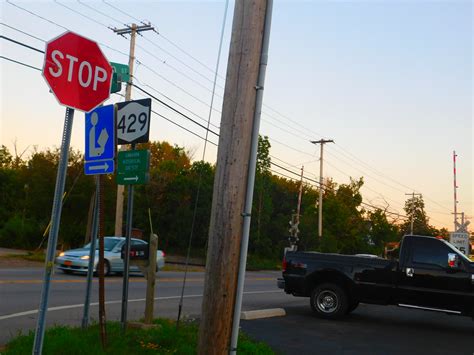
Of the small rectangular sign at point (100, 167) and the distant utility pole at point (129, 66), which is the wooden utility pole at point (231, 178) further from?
the distant utility pole at point (129, 66)

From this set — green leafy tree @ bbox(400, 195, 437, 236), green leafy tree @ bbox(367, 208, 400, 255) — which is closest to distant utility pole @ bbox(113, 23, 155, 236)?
green leafy tree @ bbox(367, 208, 400, 255)

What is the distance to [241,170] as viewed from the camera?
5.70 meters

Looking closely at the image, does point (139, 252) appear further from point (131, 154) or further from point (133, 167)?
point (131, 154)

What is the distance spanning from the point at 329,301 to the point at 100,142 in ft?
24.2

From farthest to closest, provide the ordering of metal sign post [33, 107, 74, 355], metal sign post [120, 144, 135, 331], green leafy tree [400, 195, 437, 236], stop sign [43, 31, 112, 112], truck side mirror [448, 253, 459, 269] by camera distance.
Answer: green leafy tree [400, 195, 437, 236], truck side mirror [448, 253, 459, 269], metal sign post [120, 144, 135, 331], stop sign [43, 31, 112, 112], metal sign post [33, 107, 74, 355]

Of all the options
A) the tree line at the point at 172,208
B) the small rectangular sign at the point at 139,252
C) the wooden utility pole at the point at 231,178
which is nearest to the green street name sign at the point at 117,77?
the wooden utility pole at the point at 231,178

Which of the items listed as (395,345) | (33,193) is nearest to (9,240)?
(33,193)

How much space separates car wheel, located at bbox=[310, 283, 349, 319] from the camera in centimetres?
1193

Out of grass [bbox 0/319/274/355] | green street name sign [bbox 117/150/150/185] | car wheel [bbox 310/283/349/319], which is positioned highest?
green street name sign [bbox 117/150/150/185]

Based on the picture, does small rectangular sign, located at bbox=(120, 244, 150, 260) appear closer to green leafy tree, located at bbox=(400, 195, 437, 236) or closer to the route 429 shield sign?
the route 429 shield sign

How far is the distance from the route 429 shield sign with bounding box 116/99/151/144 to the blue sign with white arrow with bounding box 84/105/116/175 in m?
1.30

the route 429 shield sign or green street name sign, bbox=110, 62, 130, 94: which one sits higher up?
green street name sign, bbox=110, 62, 130, 94

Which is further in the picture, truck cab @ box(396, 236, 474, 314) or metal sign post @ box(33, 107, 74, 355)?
truck cab @ box(396, 236, 474, 314)

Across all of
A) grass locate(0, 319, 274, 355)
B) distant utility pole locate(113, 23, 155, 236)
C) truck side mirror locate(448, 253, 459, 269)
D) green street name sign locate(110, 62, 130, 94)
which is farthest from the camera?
distant utility pole locate(113, 23, 155, 236)
